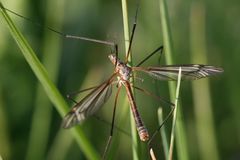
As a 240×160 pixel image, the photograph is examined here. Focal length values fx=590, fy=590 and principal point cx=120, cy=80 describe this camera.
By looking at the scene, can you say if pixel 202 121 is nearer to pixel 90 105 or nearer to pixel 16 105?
pixel 90 105

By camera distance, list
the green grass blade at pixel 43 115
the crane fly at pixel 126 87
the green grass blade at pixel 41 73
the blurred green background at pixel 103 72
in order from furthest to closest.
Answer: the blurred green background at pixel 103 72, the green grass blade at pixel 43 115, the crane fly at pixel 126 87, the green grass blade at pixel 41 73

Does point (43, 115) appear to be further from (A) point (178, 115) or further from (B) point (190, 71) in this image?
(A) point (178, 115)

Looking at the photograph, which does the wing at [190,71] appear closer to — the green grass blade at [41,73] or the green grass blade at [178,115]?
the green grass blade at [178,115]

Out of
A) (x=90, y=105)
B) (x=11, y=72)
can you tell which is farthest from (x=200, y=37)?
(x=11, y=72)

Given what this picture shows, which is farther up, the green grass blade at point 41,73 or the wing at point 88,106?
the green grass blade at point 41,73

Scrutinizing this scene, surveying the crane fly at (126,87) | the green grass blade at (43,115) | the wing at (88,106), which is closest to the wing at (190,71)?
the crane fly at (126,87)

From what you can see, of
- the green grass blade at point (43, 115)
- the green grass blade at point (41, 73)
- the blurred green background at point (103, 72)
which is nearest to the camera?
the green grass blade at point (41, 73)
